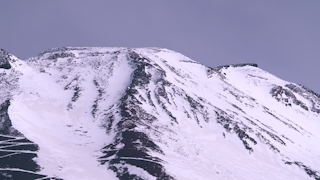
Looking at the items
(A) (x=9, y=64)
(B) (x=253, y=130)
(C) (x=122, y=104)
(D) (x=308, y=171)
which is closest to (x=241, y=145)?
(B) (x=253, y=130)

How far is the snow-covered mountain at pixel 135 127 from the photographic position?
126 feet

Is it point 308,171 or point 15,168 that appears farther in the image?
point 308,171

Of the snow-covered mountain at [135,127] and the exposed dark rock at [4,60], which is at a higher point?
the exposed dark rock at [4,60]

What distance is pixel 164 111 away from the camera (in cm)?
5775

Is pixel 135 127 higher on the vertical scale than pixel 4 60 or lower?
lower

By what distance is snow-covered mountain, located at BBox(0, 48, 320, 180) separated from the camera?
126 feet

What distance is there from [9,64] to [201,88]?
42.7m

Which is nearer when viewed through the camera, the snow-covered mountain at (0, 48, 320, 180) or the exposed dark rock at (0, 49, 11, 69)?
the snow-covered mountain at (0, 48, 320, 180)

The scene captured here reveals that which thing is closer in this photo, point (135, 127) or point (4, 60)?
point (135, 127)

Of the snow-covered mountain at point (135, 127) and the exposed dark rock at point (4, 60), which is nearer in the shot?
the snow-covered mountain at point (135, 127)

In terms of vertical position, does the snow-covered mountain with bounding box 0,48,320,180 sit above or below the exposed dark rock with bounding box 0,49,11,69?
below

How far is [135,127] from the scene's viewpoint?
4756cm

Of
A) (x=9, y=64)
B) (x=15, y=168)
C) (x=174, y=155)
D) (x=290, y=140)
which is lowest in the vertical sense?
(x=15, y=168)

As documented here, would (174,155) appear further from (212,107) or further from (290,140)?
(290,140)
